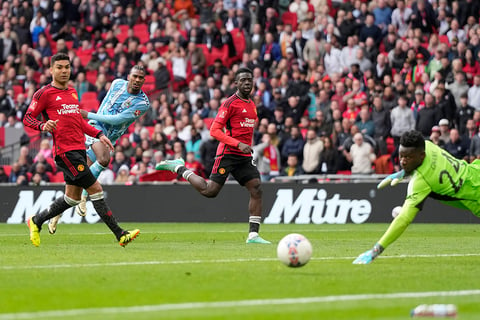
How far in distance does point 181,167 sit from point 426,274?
712 centimetres

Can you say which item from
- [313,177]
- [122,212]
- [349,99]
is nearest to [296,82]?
[349,99]

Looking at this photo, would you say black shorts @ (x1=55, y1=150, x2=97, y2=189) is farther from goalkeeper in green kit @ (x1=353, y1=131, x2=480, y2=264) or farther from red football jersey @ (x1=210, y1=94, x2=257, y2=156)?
goalkeeper in green kit @ (x1=353, y1=131, x2=480, y2=264)

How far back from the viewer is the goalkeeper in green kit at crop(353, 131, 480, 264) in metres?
10.7

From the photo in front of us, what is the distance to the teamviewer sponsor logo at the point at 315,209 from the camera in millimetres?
24250

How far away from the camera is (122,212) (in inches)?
1027

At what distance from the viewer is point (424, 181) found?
10.9 meters

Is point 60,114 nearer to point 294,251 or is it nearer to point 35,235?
point 35,235

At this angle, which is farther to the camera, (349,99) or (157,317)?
(349,99)

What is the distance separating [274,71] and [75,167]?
16.1 meters

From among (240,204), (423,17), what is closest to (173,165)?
(240,204)

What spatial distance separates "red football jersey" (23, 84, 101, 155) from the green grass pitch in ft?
4.98

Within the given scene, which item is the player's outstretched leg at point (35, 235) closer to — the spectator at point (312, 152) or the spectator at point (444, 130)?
the spectator at point (312, 152)

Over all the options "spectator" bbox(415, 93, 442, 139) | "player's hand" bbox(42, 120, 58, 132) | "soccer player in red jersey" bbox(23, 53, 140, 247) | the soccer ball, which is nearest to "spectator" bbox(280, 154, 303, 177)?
"spectator" bbox(415, 93, 442, 139)

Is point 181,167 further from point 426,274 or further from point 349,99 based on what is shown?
point 349,99
